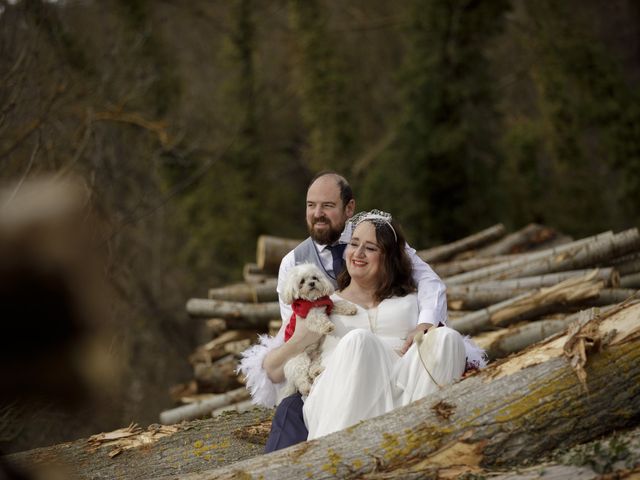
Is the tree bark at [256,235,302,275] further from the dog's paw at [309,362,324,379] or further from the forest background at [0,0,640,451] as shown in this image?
the dog's paw at [309,362,324,379]

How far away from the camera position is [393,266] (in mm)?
4820

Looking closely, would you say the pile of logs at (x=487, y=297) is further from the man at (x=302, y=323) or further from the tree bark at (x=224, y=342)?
the man at (x=302, y=323)

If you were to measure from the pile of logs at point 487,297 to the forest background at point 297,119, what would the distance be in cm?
130

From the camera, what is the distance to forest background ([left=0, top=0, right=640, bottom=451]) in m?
12.2

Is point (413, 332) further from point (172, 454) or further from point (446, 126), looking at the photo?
point (446, 126)

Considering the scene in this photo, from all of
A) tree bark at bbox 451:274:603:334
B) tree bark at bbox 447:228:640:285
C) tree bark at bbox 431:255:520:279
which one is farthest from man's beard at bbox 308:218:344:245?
tree bark at bbox 431:255:520:279

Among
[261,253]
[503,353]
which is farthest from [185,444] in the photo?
[261,253]

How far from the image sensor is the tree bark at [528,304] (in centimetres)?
710

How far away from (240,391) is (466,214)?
6.79 meters

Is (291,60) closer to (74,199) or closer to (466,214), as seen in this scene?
(466,214)

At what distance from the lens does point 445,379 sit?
4.05 m

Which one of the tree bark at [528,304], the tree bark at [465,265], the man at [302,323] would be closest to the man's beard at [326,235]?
the man at [302,323]

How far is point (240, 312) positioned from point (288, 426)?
165 inches

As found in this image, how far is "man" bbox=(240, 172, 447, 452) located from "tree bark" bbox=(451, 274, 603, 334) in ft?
7.75
